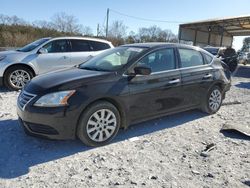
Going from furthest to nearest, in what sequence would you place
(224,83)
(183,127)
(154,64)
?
(224,83) < (183,127) < (154,64)

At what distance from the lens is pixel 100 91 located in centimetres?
432

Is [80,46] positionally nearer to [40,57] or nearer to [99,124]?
[40,57]

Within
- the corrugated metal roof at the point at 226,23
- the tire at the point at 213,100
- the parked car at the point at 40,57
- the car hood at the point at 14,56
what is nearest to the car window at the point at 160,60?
the tire at the point at 213,100

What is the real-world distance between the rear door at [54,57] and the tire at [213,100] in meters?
4.61

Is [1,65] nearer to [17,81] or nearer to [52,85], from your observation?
[17,81]

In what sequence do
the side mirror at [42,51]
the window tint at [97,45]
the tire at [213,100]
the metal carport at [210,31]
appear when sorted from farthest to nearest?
the metal carport at [210,31] < the window tint at [97,45] < the side mirror at [42,51] < the tire at [213,100]

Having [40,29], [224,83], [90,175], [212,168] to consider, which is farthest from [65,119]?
[40,29]

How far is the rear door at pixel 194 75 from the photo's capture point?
562 cm

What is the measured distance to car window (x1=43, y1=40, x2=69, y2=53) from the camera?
8.77 metres

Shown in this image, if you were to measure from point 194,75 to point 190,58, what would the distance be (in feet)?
1.28

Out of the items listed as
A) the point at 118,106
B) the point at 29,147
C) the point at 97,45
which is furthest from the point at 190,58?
the point at 97,45

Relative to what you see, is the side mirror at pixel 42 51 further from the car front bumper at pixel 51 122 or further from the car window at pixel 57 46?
the car front bumper at pixel 51 122

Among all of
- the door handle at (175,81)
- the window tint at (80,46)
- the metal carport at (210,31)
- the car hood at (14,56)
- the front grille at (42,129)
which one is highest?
the metal carport at (210,31)

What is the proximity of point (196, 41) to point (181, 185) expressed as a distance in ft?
127
